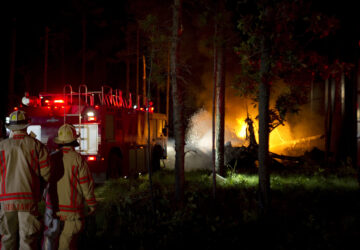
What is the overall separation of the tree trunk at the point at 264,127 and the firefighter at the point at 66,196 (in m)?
3.84

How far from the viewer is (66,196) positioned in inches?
171

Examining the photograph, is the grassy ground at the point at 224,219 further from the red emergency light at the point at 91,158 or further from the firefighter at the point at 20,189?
the firefighter at the point at 20,189

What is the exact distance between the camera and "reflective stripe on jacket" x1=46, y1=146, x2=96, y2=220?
434cm

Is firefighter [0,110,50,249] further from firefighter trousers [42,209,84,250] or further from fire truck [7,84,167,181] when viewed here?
fire truck [7,84,167,181]

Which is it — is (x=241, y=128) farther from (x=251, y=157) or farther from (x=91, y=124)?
(x=91, y=124)

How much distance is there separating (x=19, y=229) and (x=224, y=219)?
144 inches

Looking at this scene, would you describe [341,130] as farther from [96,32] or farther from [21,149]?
[96,32]

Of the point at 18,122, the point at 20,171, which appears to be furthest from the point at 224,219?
the point at 18,122

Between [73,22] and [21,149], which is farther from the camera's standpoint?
[73,22]

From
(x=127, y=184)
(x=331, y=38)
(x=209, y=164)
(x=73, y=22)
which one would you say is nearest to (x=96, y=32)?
(x=73, y=22)

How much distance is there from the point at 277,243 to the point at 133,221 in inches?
99.2

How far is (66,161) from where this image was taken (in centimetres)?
438

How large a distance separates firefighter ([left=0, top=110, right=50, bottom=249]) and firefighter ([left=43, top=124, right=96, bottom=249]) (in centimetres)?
17

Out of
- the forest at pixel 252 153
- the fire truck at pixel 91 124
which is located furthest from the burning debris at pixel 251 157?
the fire truck at pixel 91 124
